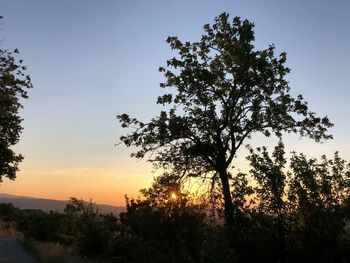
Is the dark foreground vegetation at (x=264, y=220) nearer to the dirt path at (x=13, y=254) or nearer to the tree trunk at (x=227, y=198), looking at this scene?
the tree trunk at (x=227, y=198)

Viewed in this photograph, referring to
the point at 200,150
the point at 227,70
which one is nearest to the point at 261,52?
the point at 227,70

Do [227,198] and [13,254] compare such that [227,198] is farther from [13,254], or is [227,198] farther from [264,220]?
[13,254]

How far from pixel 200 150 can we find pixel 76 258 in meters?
9.07

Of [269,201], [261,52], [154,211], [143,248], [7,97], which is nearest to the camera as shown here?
[143,248]

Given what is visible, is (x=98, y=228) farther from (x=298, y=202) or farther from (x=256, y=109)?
(x=298, y=202)

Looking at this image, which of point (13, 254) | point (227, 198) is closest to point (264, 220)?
point (227, 198)

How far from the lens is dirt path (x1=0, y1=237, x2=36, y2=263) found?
22361 mm

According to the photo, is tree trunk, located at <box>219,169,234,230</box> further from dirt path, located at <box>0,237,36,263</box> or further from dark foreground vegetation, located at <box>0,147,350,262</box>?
dirt path, located at <box>0,237,36,263</box>

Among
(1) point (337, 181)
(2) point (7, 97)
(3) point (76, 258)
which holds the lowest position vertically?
(3) point (76, 258)

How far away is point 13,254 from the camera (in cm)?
2477

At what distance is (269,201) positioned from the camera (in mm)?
17812

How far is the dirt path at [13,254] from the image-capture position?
22361 millimetres

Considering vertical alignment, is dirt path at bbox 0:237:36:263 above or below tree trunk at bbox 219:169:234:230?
below

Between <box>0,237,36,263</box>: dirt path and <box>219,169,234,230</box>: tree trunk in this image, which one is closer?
<box>219,169,234,230</box>: tree trunk
